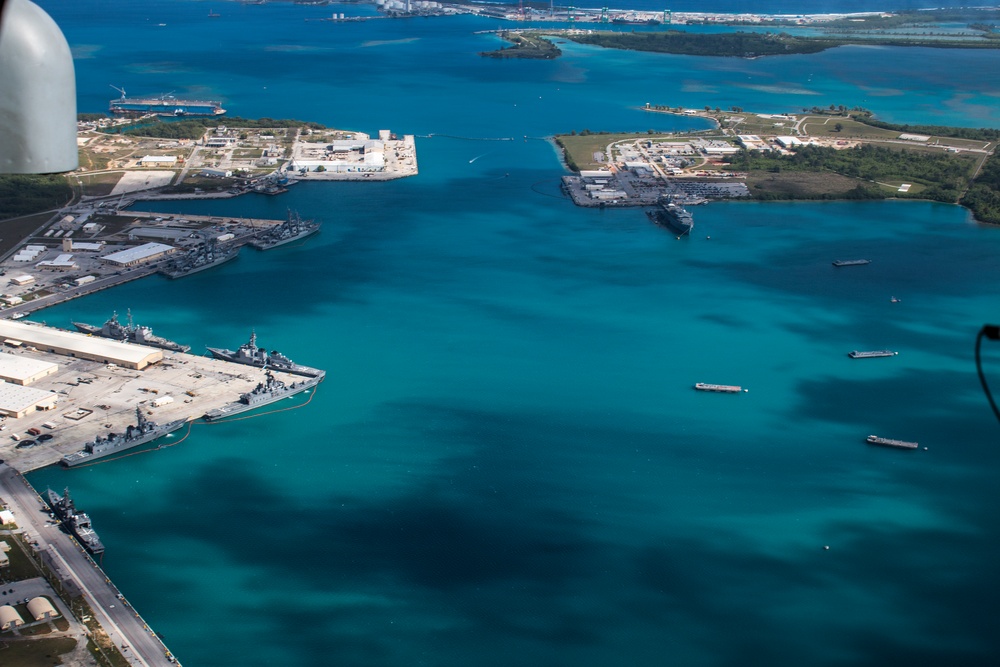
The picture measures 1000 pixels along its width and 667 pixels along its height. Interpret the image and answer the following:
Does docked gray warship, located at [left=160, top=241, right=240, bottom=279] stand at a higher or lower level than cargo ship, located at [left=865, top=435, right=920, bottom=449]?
higher

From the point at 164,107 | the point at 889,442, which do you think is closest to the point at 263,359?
the point at 889,442

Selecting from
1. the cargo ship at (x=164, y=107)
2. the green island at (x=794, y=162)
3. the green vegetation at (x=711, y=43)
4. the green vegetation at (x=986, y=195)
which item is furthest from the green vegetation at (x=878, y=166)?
the green vegetation at (x=711, y=43)

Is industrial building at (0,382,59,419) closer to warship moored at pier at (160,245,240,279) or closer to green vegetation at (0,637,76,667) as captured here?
green vegetation at (0,637,76,667)

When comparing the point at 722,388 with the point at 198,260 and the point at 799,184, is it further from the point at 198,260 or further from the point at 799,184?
the point at 799,184

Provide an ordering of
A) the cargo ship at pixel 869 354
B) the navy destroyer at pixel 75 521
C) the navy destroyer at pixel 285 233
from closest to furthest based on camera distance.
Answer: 1. the navy destroyer at pixel 75 521
2. the cargo ship at pixel 869 354
3. the navy destroyer at pixel 285 233

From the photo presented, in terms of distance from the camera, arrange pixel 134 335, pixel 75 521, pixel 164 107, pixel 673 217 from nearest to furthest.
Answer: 1. pixel 75 521
2. pixel 134 335
3. pixel 673 217
4. pixel 164 107

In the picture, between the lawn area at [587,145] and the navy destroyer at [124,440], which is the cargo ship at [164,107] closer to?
the lawn area at [587,145]

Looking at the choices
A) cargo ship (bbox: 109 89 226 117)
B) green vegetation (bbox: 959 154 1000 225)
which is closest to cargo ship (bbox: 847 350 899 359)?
green vegetation (bbox: 959 154 1000 225)
